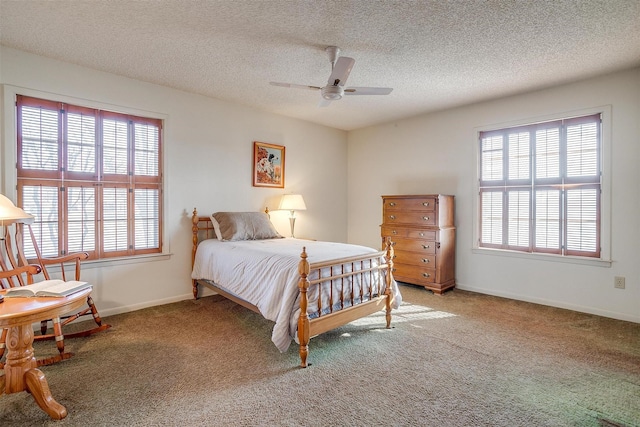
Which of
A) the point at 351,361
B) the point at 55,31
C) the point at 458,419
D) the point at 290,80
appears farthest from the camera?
the point at 290,80

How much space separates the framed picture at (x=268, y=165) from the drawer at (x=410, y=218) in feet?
5.63

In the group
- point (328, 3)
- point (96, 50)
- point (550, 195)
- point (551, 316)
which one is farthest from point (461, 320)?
point (96, 50)

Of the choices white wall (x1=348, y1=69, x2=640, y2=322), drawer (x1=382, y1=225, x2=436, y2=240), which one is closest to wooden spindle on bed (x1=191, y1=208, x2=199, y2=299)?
drawer (x1=382, y1=225, x2=436, y2=240)

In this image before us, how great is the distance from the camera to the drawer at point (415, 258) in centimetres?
426

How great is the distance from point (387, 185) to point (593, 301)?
9.93 ft

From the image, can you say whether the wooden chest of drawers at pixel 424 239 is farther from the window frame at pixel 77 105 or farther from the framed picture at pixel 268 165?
the window frame at pixel 77 105

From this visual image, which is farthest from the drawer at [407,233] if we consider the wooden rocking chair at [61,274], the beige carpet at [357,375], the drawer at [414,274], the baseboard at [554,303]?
the wooden rocking chair at [61,274]

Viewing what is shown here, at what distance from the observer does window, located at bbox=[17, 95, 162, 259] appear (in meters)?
3.01

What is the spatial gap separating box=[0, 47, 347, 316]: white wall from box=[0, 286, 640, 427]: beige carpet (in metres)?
0.58

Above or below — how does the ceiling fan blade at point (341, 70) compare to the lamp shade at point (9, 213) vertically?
above

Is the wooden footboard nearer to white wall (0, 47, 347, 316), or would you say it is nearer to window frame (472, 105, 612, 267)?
window frame (472, 105, 612, 267)

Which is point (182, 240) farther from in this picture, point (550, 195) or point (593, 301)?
point (593, 301)

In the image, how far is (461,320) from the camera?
3.27 meters

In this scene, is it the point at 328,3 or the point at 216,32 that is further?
the point at 216,32
